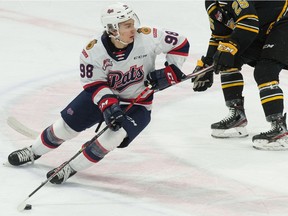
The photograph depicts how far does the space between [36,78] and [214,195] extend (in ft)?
8.72

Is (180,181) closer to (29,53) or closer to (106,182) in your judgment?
(106,182)

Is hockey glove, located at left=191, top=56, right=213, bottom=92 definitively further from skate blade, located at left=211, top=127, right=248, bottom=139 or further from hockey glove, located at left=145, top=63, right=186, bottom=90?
hockey glove, located at left=145, top=63, right=186, bottom=90

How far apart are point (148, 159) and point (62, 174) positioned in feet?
1.97

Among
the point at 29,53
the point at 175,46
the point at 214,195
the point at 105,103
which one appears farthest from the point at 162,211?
the point at 29,53

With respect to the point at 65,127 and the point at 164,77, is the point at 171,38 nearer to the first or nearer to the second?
the point at 164,77

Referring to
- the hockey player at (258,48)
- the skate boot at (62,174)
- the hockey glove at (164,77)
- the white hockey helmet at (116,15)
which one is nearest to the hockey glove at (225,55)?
the hockey player at (258,48)

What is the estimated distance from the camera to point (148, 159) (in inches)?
160

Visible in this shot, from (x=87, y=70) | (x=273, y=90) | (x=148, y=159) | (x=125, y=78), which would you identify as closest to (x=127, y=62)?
(x=125, y=78)

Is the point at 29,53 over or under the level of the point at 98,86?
under

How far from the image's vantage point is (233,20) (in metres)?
4.29

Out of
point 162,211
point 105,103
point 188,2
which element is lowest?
point 188,2

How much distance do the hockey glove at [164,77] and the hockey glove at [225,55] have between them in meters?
0.34

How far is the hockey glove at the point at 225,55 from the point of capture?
13.3 feet

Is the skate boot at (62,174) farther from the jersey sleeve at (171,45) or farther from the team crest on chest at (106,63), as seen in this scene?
the jersey sleeve at (171,45)
